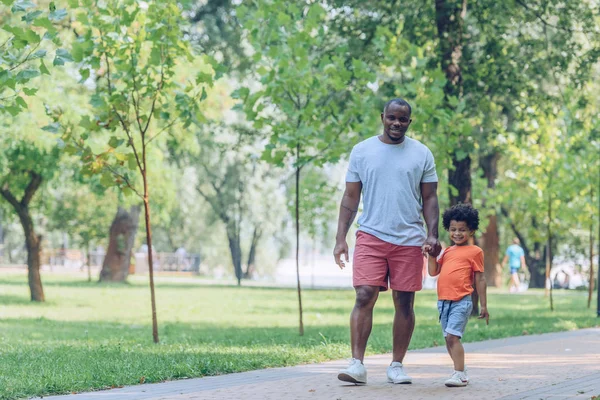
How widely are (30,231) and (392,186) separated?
673 inches

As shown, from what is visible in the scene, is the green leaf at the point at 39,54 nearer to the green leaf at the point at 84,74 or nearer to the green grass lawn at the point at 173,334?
the green grass lawn at the point at 173,334

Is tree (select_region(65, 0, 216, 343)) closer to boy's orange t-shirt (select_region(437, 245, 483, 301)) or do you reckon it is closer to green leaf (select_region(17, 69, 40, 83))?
green leaf (select_region(17, 69, 40, 83))

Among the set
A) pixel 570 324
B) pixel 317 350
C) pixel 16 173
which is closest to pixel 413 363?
pixel 317 350

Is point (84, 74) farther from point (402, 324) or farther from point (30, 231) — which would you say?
point (30, 231)

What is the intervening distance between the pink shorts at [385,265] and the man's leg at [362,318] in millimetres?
64

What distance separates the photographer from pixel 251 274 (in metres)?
64.8

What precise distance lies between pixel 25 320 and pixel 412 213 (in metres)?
11.3

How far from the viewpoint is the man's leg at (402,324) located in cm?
807

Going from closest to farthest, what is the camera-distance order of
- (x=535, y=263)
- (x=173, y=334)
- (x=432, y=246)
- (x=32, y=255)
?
(x=432, y=246)
(x=173, y=334)
(x=32, y=255)
(x=535, y=263)

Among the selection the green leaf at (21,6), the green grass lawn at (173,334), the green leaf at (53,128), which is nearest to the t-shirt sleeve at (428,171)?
the green grass lawn at (173,334)

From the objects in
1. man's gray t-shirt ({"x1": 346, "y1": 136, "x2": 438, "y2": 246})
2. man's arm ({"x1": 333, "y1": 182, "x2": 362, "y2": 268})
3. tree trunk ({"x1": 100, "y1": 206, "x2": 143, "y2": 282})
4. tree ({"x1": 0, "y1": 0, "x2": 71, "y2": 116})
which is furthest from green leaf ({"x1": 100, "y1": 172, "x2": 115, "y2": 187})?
tree trunk ({"x1": 100, "y1": 206, "x2": 143, "y2": 282})

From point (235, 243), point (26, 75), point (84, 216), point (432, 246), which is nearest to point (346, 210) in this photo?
point (432, 246)

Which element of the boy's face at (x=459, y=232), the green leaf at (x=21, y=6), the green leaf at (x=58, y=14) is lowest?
the boy's face at (x=459, y=232)

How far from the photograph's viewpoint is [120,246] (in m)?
38.2
